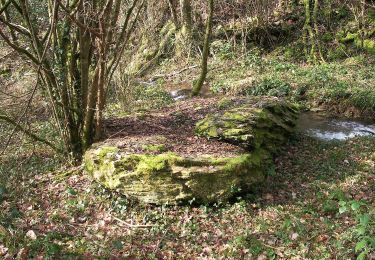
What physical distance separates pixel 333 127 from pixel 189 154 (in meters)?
6.15

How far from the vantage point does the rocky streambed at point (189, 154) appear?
21.4 ft

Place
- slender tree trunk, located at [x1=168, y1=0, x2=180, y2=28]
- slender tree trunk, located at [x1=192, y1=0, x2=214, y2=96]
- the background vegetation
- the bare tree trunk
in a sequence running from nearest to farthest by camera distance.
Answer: the background vegetation < slender tree trunk, located at [x1=192, y1=0, x2=214, y2=96] < the bare tree trunk < slender tree trunk, located at [x1=168, y1=0, x2=180, y2=28]

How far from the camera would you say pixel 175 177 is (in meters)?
6.49

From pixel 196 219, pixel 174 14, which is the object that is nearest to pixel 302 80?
pixel 174 14

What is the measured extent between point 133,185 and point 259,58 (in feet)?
41.2

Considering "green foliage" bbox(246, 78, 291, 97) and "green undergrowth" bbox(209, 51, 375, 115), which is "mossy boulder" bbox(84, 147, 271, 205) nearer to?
"green undergrowth" bbox(209, 51, 375, 115)

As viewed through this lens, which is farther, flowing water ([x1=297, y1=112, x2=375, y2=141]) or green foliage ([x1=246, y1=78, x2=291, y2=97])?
green foliage ([x1=246, y1=78, x2=291, y2=97])

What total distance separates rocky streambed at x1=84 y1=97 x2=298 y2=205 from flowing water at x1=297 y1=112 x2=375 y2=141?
2.15m

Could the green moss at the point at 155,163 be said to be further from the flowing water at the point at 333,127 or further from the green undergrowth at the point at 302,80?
the green undergrowth at the point at 302,80

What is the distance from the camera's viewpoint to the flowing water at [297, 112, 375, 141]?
35.0ft

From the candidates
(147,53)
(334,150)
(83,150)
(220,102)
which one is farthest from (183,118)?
(147,53)

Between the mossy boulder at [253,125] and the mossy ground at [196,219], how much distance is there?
830 millimetres

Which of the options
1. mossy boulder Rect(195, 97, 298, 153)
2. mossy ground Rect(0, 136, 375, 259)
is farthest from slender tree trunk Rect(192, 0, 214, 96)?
mossy ground Rect(0, 136, 375, 259)

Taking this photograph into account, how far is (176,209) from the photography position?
655 centimetres
